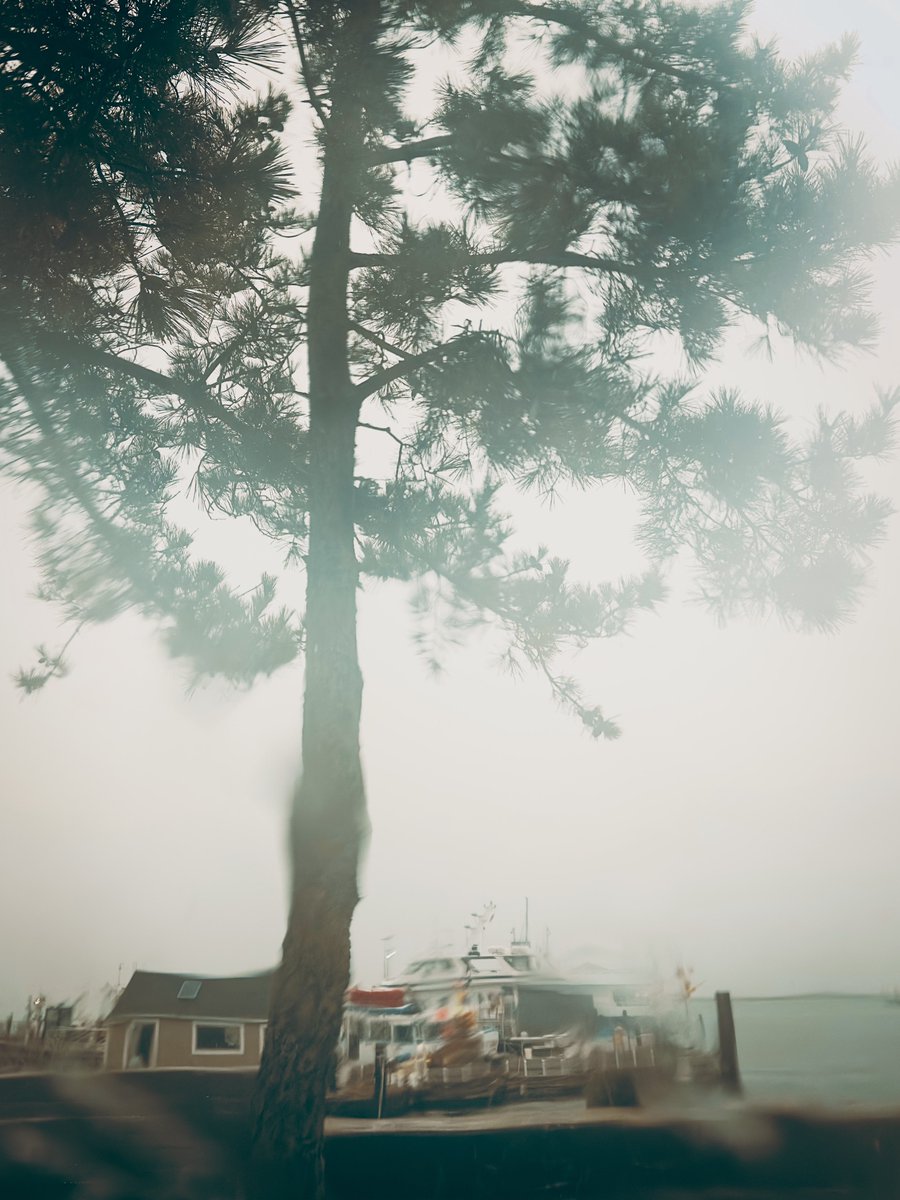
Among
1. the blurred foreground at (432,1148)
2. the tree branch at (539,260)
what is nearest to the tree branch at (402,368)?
the tree branch at (539,260)

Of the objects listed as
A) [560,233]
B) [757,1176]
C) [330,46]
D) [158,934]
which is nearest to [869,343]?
[560,233]

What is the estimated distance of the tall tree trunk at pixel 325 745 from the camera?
1.22 meters

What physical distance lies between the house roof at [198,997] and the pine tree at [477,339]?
0.48 m

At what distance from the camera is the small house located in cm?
126

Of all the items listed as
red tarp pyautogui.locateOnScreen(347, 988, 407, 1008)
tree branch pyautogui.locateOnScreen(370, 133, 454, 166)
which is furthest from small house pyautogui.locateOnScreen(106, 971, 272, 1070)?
tree branch pyautogui.locateOnScreen(370, 133, 454, 166)

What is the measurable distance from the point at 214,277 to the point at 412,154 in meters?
0.45

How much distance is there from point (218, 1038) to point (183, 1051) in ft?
0.17

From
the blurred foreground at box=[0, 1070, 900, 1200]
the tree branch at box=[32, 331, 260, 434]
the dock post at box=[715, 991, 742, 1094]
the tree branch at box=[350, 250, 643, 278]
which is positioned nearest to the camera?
the blurred foreground at box=[0, 1070, 900, 1200]

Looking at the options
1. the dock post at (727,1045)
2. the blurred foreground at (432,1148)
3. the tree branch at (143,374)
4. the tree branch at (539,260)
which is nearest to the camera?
the blurred foreground at (432,1148)

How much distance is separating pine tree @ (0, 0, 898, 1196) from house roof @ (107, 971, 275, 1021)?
483mm

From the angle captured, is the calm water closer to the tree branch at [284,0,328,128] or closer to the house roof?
the house roof

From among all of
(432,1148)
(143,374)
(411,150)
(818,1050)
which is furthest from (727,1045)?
(411,150)

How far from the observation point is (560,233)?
159 centimetres

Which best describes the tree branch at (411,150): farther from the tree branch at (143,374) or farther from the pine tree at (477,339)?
the tree branch at (143,374)
